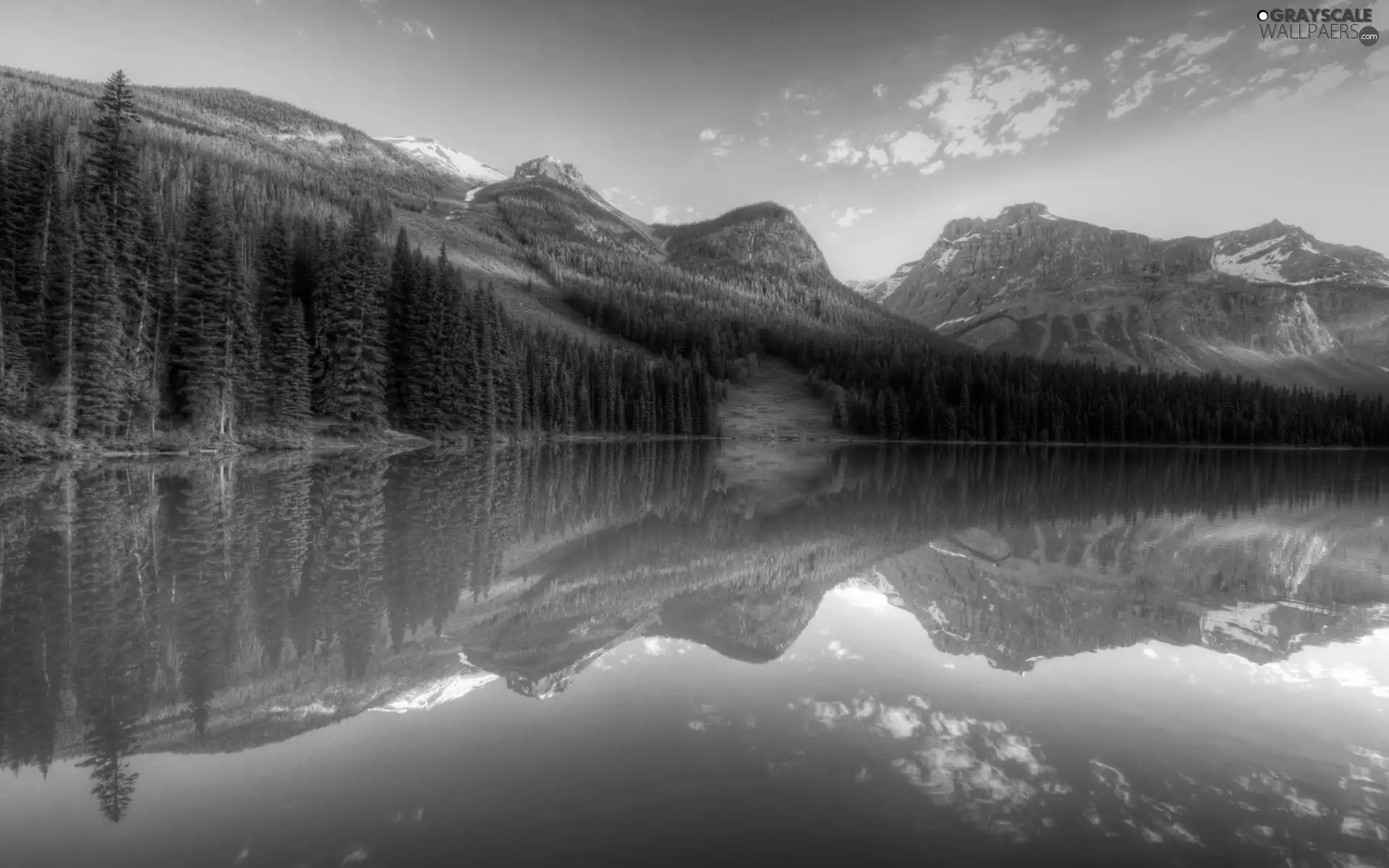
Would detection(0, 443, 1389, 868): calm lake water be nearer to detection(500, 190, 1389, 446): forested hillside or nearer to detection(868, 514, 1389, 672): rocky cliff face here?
detection(868, 514, 1389, 672): rocky cliff face

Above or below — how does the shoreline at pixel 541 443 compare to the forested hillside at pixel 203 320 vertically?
below

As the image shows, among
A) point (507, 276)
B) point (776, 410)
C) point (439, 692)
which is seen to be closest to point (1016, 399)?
point (776, 410)

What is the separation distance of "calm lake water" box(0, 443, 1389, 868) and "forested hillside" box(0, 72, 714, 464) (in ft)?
92.9

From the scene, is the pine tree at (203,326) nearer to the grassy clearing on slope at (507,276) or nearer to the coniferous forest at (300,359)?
the coniferous forest at (300,359)

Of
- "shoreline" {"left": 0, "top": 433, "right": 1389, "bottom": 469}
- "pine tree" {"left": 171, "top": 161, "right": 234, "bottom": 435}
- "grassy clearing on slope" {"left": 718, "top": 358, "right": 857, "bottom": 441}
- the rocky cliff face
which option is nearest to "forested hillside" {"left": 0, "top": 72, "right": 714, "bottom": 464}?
"pine tree" {"left": 171, "top": 161, "right": 234, "bottom": 435}

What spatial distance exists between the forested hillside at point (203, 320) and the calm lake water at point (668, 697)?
28.3m

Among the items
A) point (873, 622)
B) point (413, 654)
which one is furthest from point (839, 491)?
point (413, 654)

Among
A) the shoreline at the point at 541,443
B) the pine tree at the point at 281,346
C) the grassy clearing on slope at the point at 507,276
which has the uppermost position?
the grassy clearing on slope at the point at 507,276

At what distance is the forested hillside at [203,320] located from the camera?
41531 millimetres

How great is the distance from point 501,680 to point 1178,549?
20.5m

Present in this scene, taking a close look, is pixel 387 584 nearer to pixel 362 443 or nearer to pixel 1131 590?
pixel 1131 590

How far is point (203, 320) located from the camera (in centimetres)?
4919

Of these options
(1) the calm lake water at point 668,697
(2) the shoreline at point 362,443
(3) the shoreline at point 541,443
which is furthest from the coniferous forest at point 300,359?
(1) the calm lake water at point 668,697

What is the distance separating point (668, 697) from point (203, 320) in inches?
2152
